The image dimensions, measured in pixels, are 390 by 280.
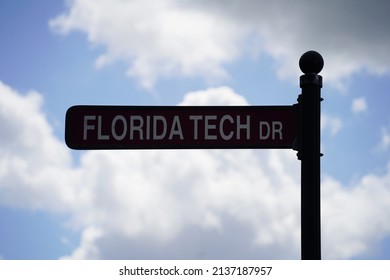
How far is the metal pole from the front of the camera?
12.2 feet

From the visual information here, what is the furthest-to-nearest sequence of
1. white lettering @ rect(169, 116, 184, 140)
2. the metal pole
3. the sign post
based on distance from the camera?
white lettering @ rect(169, 116, 184, 140) → the sign post → the metal pole

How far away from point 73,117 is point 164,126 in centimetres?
78

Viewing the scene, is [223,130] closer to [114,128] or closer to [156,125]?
[156,125]

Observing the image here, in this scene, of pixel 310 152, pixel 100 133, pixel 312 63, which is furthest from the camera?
pixel 100 133

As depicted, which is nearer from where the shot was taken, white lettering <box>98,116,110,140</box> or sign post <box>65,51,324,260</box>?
sign post <box>65,51,324,260</box>

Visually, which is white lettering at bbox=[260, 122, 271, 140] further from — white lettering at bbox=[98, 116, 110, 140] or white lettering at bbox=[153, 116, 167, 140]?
white lettering at bbox=[98, 116, 110, 140]

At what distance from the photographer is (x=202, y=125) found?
405 centimetres

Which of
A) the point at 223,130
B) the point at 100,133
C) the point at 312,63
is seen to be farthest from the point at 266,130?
the point at 100,133

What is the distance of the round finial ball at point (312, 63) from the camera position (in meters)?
3.98

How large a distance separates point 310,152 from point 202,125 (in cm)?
90

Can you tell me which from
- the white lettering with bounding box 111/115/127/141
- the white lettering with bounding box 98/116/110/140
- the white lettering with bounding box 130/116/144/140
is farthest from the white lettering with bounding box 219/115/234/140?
the white lettering with bounding box 98/116/110/140

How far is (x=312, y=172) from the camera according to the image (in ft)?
12.5

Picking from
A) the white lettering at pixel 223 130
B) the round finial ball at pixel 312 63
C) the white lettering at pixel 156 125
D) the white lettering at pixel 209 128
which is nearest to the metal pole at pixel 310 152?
the round finial ball at pixel 312 63
